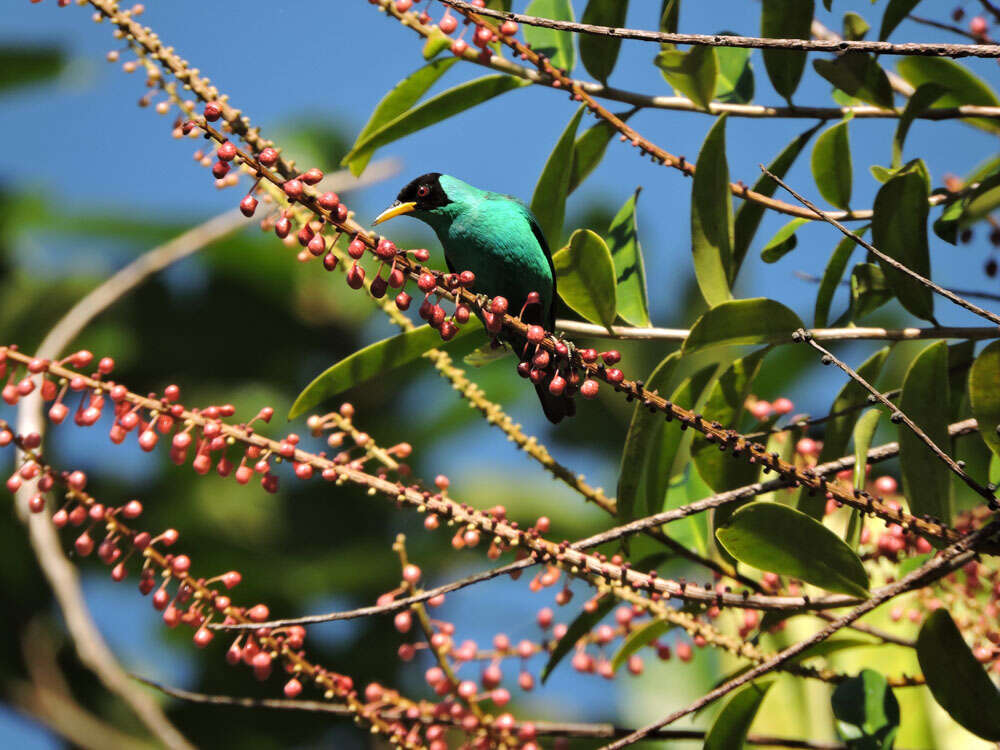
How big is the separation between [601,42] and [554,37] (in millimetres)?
218

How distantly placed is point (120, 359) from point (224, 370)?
2.83 ft

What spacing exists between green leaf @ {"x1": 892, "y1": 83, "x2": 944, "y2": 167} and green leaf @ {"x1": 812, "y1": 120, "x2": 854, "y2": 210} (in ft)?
0.45

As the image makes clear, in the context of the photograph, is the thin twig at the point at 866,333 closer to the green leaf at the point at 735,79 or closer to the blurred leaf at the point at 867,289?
the blurred leaf at the point at 867,289

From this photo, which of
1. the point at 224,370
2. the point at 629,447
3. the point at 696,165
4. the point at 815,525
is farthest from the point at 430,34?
the point at 224,370

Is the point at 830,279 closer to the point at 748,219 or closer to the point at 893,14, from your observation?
the point at 748,219

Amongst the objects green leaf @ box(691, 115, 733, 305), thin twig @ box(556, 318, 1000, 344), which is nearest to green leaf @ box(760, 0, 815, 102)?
green leaf @ box(691, 115, 733, 305)

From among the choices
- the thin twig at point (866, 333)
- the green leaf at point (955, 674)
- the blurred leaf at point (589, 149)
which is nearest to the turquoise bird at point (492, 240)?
the blurred leaf at point (589, 149)

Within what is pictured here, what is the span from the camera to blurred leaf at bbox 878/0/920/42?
2584mm

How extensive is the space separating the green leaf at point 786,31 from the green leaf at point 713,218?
44 centimetres

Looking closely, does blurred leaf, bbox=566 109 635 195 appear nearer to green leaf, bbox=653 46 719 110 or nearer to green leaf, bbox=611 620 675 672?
green leaf, bbox=653 46 719 110

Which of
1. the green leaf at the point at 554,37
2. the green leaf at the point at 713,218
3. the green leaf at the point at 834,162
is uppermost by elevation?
the green leaf at the point at 554,37

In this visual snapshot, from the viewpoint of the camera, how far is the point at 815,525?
76.0 inches

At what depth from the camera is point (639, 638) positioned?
8.61 ft

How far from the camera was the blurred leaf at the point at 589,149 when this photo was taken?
105 inches
